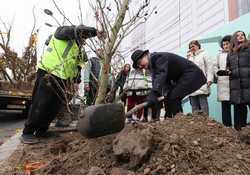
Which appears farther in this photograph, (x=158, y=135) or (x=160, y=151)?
(x=158, y=135)

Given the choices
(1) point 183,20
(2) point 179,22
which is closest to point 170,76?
(1) point 183,20

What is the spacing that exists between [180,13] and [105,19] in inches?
183

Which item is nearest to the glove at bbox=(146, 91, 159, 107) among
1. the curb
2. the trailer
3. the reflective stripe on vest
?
the reflective stripe on vest

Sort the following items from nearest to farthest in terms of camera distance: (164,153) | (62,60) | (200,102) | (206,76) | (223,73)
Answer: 1. (164,153)
2. (62,60)
3. (223,73)
4. (200,102)
5. (206,76)

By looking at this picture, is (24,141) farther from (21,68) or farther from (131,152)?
(21,68)

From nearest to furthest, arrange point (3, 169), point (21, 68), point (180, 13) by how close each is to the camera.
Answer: point (3, 169)
point (180, 13)
point (21, 68)

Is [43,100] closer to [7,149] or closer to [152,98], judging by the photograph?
[7,149]

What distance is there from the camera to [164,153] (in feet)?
6.98

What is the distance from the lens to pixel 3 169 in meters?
2.85

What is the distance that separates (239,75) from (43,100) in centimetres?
236

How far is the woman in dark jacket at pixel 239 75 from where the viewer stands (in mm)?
4215

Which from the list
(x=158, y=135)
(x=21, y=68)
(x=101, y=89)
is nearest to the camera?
(x=158, y=135)

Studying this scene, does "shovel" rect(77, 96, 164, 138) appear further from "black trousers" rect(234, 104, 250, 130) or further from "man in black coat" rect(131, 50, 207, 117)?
"black trousers" rect(234, 104, 250, 130)

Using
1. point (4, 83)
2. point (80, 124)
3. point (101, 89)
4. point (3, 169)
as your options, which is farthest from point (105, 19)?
point (4, 83)
